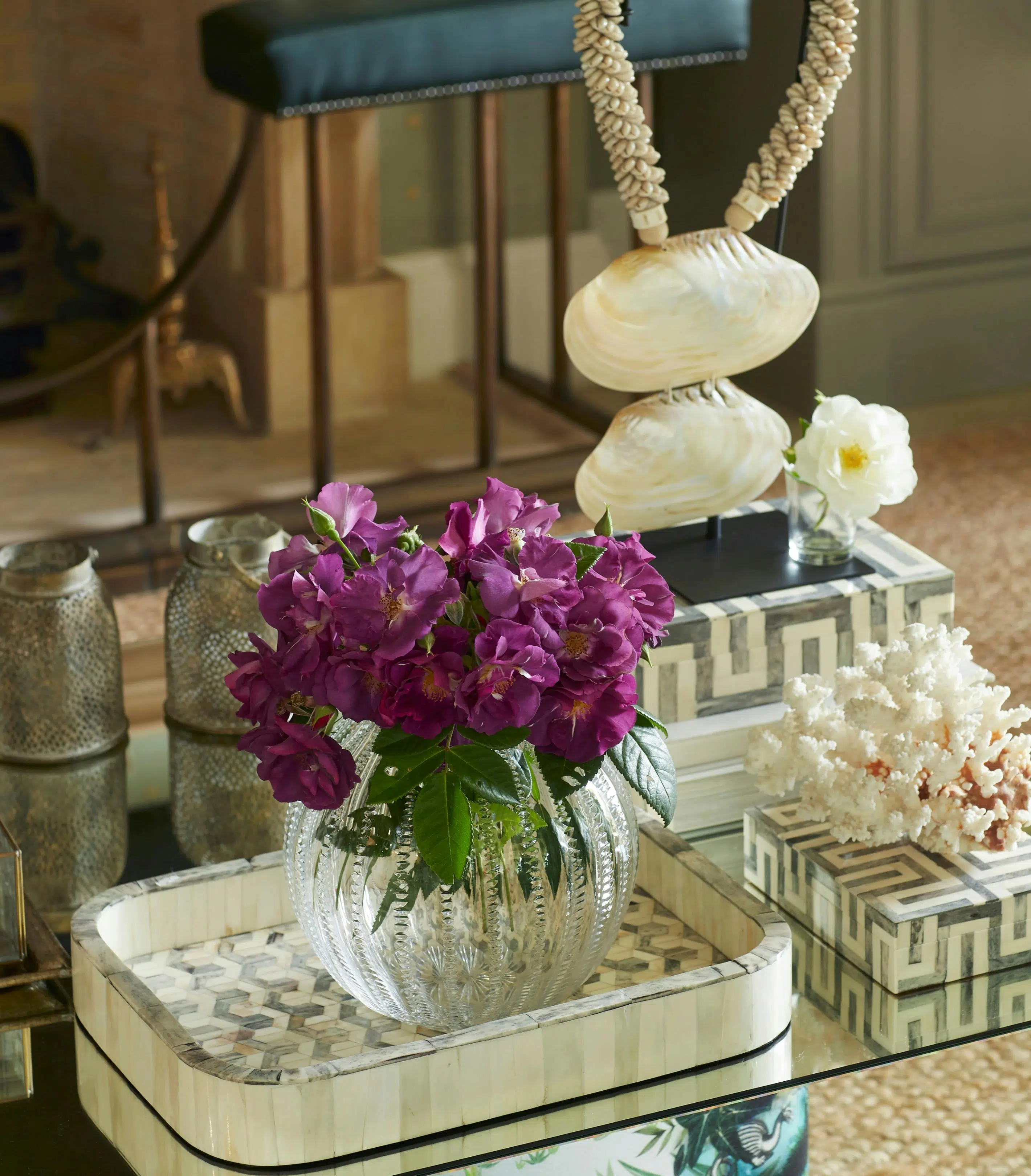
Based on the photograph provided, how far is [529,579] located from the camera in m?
0.83

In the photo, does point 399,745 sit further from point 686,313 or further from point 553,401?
point 553,401

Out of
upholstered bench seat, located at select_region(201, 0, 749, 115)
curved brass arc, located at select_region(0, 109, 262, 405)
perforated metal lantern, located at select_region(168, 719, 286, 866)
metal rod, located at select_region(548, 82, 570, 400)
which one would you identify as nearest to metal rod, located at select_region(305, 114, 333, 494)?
curved brass arc, located at select_region(0, 109, 262, 405)

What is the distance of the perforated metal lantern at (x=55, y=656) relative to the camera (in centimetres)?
125

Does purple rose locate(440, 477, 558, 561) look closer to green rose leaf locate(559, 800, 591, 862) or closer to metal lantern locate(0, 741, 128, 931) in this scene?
green rose leaf locate(559, 800, 591, 862)

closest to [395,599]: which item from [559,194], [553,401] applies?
[559,194]

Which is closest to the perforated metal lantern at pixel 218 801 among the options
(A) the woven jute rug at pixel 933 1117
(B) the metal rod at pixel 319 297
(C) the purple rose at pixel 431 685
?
(C) the purple rose at pixel 431 685

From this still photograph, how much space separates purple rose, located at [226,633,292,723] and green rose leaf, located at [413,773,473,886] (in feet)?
0.28

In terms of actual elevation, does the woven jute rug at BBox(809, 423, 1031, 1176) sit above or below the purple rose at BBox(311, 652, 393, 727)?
below

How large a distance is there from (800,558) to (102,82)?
2640mm

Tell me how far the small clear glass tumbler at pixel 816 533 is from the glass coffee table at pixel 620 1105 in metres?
0.34

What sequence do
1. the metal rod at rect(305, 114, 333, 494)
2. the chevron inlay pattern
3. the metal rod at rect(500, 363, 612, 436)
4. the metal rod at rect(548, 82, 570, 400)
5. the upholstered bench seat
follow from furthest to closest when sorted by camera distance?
the metal rod at rect(500, 363, 612, 436), the metal rod at rect(548, 82, 570, 400), the metal rod at rect(305, 114, 333, 494), the upholstered bench seat, the chevron inlay pattern

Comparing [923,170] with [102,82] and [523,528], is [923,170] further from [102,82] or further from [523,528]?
[523,528]

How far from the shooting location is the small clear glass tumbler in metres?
1.32

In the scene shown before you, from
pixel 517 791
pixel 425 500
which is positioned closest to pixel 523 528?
pixel 517 791
